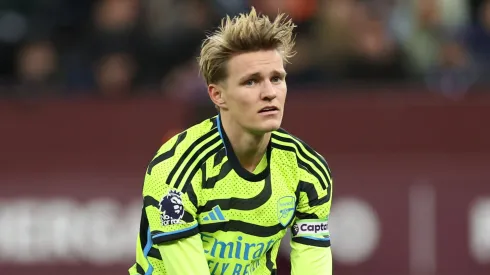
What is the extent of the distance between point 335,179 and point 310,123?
60cm

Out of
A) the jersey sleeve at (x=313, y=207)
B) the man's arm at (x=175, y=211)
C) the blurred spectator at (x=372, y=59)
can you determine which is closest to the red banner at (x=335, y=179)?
the blurred spectator at (x=372, y=59)

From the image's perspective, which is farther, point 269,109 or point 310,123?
point 310,123

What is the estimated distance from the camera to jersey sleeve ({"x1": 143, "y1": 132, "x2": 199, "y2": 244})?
568cm

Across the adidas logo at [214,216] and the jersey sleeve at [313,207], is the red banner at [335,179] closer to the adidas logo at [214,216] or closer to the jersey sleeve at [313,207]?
the jersey sleeve at [313,207]

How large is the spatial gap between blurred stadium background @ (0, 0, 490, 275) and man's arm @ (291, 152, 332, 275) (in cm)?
535

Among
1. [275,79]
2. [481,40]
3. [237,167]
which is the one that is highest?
[481,40]

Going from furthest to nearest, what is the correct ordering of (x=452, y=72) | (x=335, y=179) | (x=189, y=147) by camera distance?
(x=452, y=72)
(x=335, y=179)
(x=189, y=147)

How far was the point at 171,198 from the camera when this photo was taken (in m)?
5.68

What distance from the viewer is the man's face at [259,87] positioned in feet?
18.5

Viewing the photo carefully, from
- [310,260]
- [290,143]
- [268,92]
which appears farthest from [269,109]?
[310,260]

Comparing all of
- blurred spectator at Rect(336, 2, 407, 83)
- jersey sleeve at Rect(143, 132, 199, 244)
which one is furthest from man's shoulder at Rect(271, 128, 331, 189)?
blurred spectator at Rect(336, 2, 407, 83)

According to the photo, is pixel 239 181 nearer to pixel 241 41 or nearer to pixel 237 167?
pixel 237 167

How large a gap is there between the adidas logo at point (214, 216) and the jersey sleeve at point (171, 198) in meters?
0.08

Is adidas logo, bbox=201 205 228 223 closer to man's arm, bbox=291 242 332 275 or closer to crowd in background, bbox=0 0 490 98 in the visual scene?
man's arm, bbox=291 242 332 275
